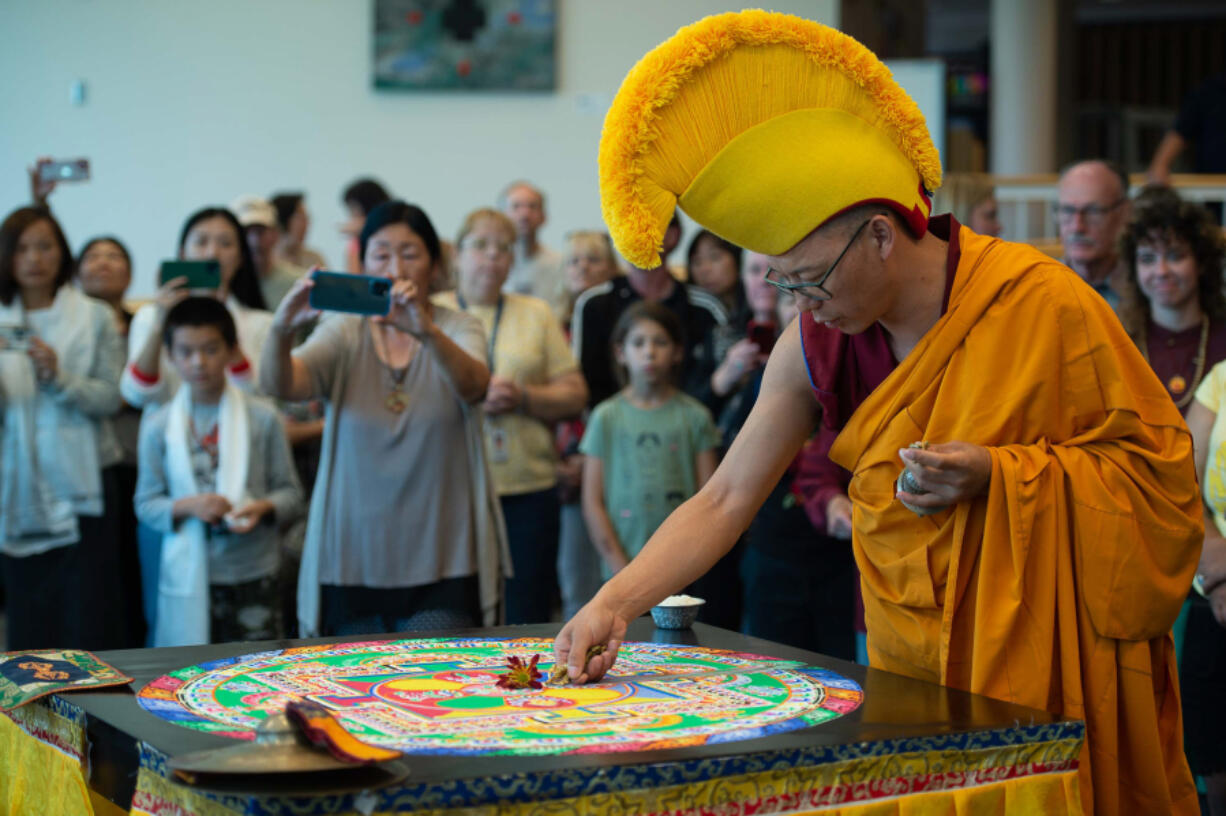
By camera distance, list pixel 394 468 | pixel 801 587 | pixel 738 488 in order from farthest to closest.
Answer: pixel 801 587 → pixel 394 468 → pixel 738 488

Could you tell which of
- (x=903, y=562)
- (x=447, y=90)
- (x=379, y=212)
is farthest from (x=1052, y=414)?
(x=447, y=90)

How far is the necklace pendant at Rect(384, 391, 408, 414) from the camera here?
10.7ft

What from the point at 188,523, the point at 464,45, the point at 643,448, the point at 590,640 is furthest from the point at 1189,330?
the point at 464,45

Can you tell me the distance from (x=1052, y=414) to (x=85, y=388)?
123 inches

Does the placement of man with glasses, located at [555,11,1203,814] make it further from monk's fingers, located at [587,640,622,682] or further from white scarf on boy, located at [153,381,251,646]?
white scarf on boy, located at [153,381,251,646]

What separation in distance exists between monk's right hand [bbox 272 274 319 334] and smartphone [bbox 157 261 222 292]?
3.50ft

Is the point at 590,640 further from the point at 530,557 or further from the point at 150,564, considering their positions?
the point at 150,564

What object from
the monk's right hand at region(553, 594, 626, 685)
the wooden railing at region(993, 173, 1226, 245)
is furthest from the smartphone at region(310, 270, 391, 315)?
the wooden railing at region(993, 173, 1226, 245)

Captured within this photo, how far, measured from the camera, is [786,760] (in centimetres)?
137

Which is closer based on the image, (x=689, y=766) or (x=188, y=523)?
(x=689, y=766)

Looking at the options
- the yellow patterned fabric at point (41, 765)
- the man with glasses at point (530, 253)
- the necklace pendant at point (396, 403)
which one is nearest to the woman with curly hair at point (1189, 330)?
the necklace pendant at point (396, 403)

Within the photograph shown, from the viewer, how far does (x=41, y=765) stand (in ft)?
5.67

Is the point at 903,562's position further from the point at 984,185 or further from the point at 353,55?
the point at 353,55

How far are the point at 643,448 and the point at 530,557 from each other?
1.43ft
